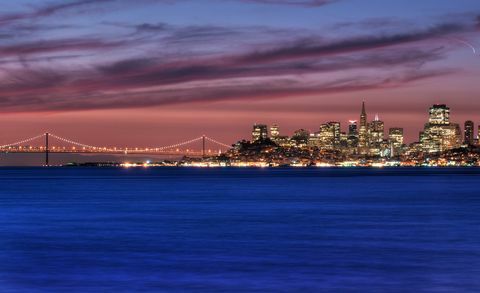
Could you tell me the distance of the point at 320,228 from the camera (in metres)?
45.6

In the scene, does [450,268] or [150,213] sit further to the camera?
[150,213]

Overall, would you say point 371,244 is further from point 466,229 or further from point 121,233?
point 121,233

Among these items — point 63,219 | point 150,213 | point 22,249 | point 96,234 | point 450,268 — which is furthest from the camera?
point 150,213

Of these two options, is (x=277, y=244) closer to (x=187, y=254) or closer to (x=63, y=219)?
(x=187, y=254)

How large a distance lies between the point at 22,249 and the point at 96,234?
6976 mm

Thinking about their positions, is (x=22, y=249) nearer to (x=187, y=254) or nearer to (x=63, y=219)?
(x=187, y=254)

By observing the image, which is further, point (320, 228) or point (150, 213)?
point (150, 213)

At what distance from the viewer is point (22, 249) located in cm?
3522

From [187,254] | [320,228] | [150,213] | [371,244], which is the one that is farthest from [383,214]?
[187,254]

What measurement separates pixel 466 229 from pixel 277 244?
12.4m

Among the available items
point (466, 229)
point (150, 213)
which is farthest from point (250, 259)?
point (150, 213)

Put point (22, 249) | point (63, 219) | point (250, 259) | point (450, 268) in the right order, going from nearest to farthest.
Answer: point (450, 268), point (250, 259), point (22, 249), point (63, 219)

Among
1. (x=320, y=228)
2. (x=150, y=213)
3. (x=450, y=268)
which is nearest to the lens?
(x=450, y=268)

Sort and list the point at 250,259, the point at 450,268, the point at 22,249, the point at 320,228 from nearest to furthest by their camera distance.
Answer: the point at 450,268
the point at 250,259
the point at 22,249
the point at 320,228
